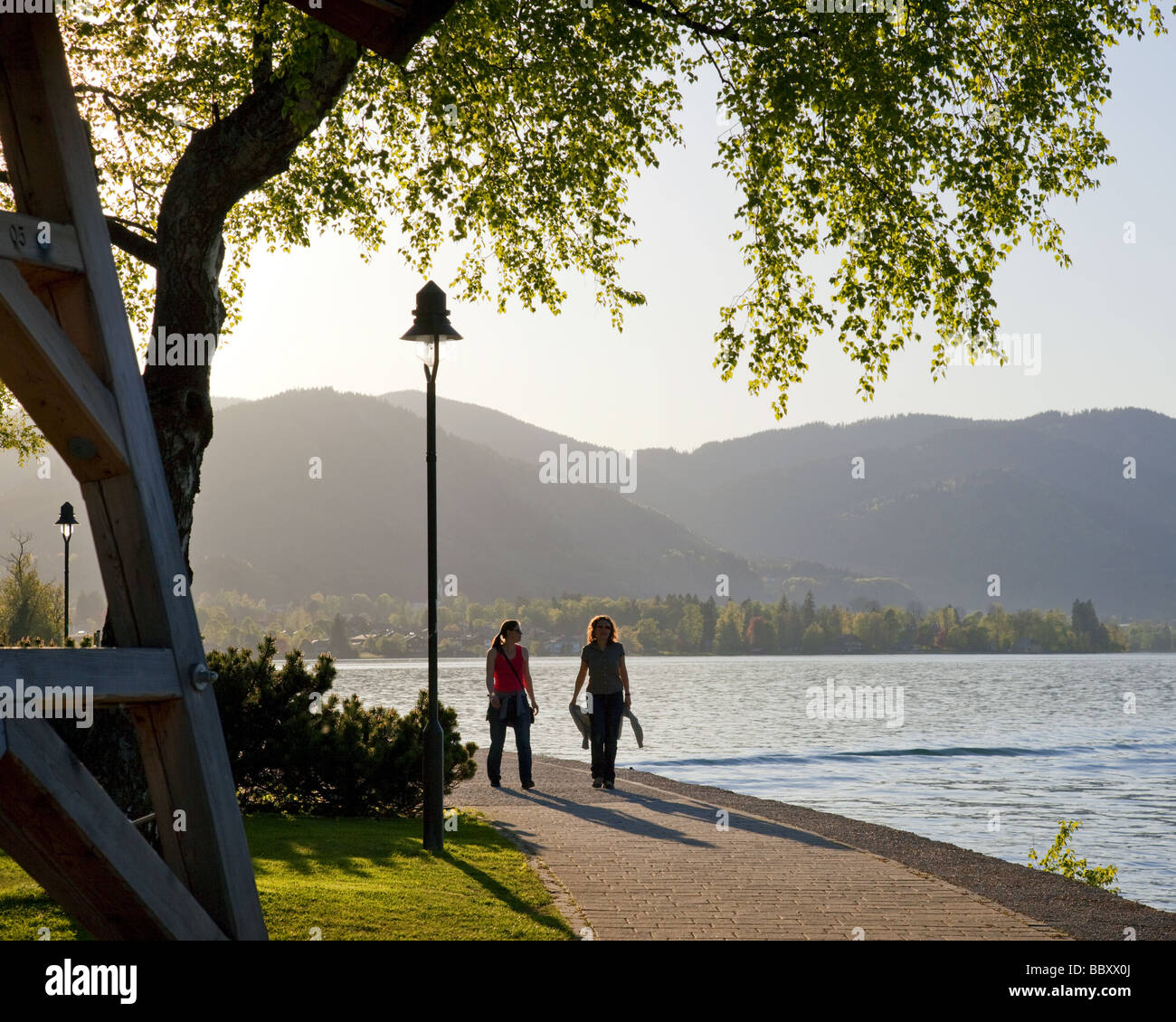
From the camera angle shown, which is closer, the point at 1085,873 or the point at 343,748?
the point at 1085,873

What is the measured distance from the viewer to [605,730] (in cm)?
1468

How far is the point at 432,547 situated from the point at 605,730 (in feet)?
15.6

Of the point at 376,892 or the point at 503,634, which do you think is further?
the point at 503,634

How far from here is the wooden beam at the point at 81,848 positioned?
335 cm

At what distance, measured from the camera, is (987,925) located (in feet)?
23.7

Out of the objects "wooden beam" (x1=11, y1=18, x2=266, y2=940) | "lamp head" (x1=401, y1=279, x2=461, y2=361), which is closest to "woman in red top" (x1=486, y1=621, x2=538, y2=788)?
"lamp head" (x1=401, y1=279, x2=461, y2=361)

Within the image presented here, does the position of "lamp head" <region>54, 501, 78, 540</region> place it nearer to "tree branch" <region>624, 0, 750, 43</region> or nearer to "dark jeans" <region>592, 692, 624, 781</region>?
"dark jeans" <region>592, 692, 624, 781</region>

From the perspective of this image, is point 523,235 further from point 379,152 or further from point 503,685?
point 503,685

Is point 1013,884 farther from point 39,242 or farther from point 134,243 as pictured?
point 134,243

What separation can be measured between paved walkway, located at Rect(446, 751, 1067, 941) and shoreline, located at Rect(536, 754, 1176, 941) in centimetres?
21

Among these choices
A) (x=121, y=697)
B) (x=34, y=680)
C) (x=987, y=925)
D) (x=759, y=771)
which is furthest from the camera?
(x=759, y=771)

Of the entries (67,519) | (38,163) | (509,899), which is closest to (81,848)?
(38,163)
